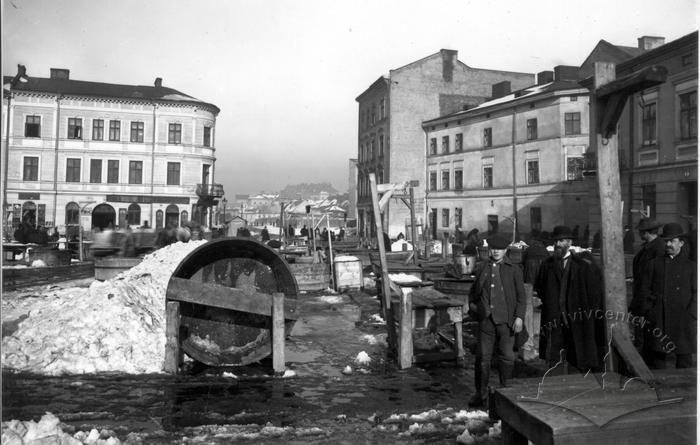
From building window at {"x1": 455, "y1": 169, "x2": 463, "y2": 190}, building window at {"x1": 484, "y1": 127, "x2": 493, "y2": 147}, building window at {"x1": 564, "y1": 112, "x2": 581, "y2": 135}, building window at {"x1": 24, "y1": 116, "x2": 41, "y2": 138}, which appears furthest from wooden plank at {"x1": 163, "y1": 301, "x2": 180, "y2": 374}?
building window at {"x1": 455, "y1": 169, "x2": 463, "y2": 190}

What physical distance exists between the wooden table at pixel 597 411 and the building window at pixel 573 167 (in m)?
35.4

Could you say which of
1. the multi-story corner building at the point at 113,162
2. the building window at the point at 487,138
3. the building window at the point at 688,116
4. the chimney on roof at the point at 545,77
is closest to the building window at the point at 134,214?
the multi-story corner building at the point at 113,162

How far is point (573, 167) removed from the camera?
37219 mm

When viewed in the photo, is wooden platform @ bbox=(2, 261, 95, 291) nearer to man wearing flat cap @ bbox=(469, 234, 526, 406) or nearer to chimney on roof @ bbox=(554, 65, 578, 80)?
man wearing flat cap @ bbox=(469, 234, 526, 406)

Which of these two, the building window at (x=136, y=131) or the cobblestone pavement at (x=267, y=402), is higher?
the building window at (x=136, y=131)

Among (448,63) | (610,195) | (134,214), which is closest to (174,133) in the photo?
(134,214)

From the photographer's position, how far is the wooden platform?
53.3ft

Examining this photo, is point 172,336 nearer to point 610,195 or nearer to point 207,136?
point 610,195

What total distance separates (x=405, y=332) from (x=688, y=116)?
17.1 metres

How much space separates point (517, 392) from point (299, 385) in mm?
3716

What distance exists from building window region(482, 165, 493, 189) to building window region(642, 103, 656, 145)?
20179 mm

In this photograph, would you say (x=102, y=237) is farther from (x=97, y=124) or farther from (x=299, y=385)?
(x=299, y=385)

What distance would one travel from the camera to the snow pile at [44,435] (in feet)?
13.4

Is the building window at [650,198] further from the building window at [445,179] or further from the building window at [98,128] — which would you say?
the building window at [98,128]
